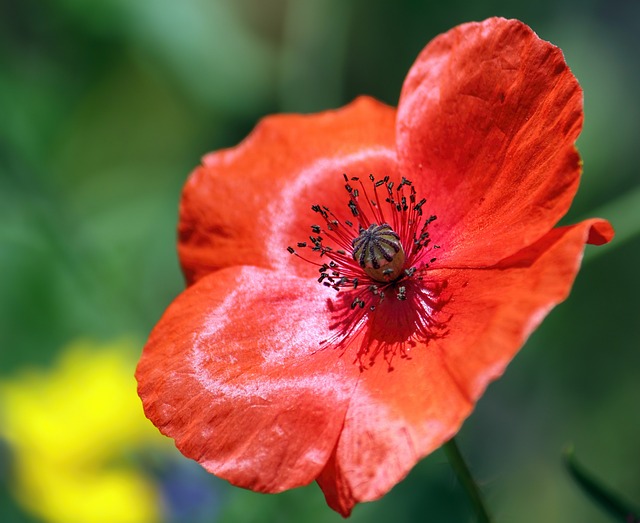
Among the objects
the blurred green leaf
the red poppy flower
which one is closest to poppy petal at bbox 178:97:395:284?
the red poppy flower

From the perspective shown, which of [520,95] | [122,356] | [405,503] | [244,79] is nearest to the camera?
[520,95]

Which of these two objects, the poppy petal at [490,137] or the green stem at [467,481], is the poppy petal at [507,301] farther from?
the green stem at [467,481]

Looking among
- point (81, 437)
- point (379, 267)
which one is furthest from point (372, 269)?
point (81, 437)

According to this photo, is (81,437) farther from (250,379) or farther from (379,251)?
(379,251)

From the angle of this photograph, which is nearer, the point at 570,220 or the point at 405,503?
the point at 405,503

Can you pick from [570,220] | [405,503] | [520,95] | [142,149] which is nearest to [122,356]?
[405,503]

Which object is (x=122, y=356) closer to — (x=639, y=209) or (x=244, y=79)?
(x=244, y=79)

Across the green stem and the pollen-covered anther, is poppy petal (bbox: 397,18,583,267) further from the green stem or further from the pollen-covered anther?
the green stem
